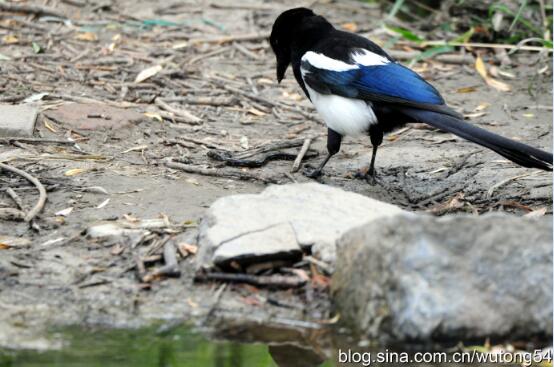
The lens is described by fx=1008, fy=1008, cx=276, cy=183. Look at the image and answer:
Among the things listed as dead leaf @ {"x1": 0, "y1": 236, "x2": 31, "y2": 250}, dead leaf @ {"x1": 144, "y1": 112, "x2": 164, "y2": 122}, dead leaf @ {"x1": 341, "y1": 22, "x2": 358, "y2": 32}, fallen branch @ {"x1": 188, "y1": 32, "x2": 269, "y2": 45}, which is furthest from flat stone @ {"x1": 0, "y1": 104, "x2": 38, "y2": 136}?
dead leaf @ {"x1": 341, "y1": 22, "x2": 358, "y2": 32}

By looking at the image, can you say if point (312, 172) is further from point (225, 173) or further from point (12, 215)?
point (12, 215)

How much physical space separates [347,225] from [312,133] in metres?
2.17

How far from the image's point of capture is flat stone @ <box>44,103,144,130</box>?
5555 mm

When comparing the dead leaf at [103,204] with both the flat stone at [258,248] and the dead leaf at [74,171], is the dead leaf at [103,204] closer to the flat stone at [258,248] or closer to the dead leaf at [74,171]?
the dead leaf at [74,171]

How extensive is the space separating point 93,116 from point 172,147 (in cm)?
52

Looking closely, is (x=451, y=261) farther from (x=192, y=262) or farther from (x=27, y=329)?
(x=27, y=329)

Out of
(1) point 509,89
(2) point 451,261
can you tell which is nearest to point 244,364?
(2) point 451,261

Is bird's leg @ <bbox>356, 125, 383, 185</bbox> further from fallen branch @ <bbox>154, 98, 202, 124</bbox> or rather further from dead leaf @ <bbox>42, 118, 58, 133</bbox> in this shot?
dead leaf @ <bbox>42, 118, 58, 133</bbox>

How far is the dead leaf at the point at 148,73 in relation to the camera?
6.45 m

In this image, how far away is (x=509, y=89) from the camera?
6793mm

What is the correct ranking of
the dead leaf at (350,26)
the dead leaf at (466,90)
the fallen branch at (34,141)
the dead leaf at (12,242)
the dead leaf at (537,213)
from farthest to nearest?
the dead leaf at (350,26) → the dead leaf at (466,90) → the fallen branch at (34,141) → the dead leaf at (537,213) → the dead leaf at (12,242)

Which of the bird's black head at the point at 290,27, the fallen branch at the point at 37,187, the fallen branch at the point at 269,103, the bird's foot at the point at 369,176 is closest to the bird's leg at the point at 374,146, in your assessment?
the bird's foot at the point at 369,176

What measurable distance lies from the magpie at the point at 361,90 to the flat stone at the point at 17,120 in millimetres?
1428

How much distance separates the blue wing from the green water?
1814mm
